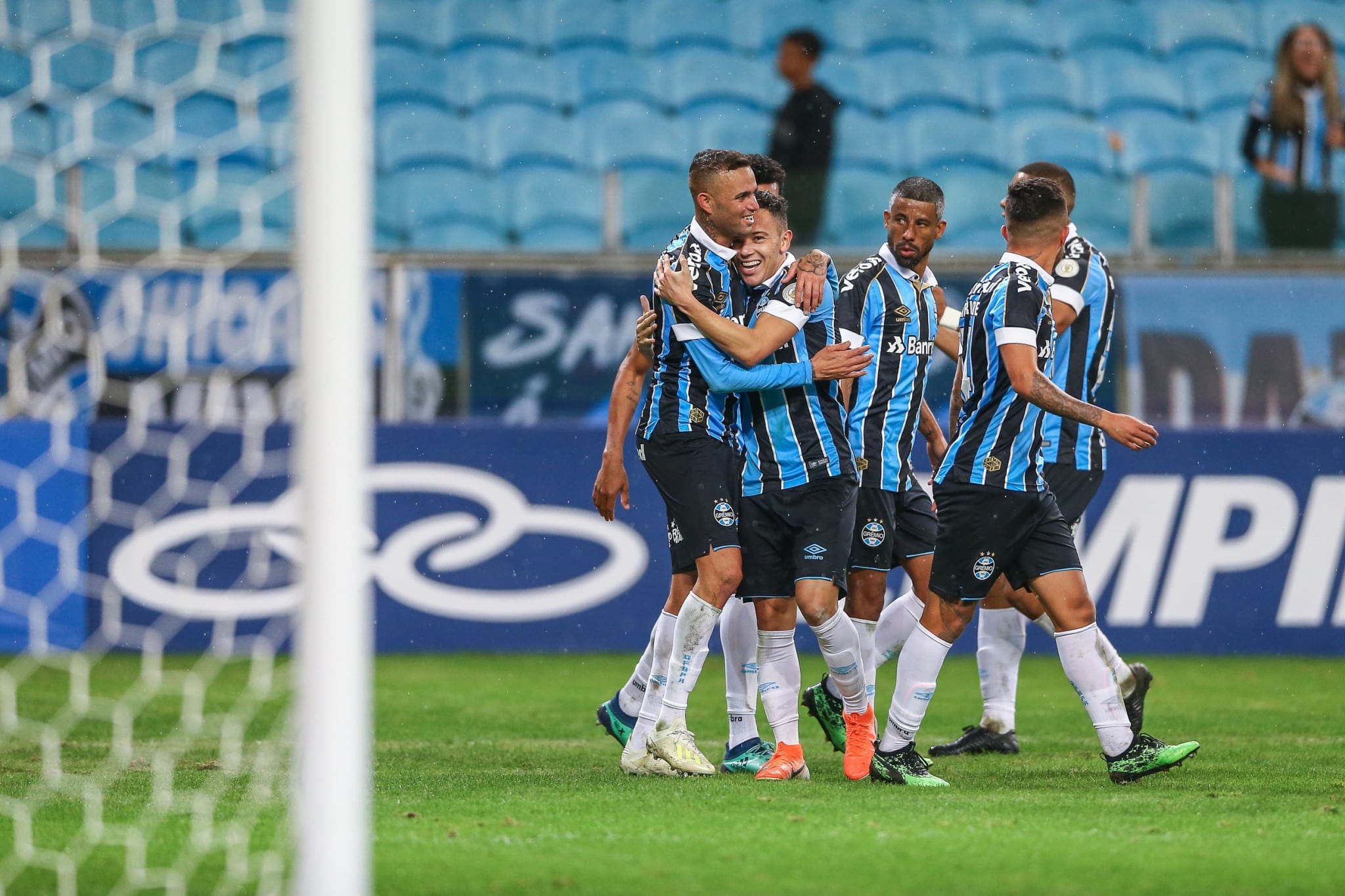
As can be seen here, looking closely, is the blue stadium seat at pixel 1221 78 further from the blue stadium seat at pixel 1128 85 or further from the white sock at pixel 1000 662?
the white sock at pixel 1000 662

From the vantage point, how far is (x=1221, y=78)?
1252 cm

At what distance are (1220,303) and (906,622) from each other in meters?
4.34

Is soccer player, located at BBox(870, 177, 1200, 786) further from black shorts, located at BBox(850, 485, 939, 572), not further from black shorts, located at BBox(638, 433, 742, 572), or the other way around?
black shorts, located at BBox(850, 485, 939, 572)

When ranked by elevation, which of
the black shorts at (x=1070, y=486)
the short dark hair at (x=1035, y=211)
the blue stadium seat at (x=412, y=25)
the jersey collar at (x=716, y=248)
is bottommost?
the black shorts at (x=1070, y=486)

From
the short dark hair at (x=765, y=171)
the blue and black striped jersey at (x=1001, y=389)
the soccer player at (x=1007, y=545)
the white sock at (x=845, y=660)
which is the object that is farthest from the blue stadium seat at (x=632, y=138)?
the white sock at (x=845, y=660)

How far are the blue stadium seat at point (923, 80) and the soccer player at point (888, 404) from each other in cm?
647

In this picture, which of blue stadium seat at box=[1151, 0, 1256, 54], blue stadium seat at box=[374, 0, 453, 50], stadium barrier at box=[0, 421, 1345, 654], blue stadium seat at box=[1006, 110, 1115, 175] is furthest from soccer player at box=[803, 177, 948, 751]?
blue stadium seat at box=[1151, 0, 1256, 54]

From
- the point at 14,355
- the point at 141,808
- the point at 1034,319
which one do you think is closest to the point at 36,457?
the point at 14,355

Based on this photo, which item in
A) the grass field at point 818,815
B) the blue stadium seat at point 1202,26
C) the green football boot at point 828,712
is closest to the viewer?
the grass field at point 818,815

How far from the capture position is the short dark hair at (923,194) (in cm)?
588

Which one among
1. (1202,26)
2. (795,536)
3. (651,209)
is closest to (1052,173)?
(795,536)

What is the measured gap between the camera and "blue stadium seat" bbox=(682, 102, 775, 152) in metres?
11.3

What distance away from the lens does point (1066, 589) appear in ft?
16.6

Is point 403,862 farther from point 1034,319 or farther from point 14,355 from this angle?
point 14,355
